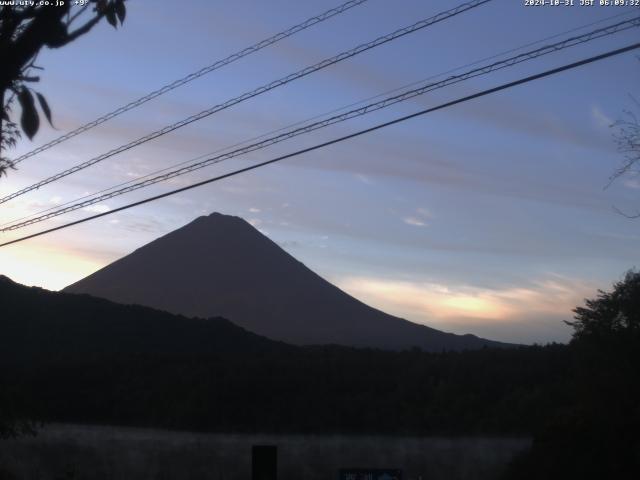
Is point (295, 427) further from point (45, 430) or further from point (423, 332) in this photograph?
point (423, 332)

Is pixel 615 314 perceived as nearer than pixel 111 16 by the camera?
No

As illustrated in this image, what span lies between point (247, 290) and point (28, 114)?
82.4 metres

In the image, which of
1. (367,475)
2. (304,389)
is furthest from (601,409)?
(304,389)

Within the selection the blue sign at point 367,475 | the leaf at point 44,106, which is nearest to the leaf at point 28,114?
the leaf at point 44,106

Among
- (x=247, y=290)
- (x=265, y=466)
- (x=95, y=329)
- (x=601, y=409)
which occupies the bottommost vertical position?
(x=265, y=466)

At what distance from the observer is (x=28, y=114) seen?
664 centimetres

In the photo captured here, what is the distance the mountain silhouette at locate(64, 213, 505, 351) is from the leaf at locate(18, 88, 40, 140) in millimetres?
69953

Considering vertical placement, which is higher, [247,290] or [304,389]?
[247,290]

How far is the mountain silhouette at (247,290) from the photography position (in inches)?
3211

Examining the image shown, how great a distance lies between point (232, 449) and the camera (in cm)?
2769

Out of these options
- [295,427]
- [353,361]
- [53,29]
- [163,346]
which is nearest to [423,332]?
[163,346]

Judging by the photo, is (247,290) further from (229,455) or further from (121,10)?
(121,10)

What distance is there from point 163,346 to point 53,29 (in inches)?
1977

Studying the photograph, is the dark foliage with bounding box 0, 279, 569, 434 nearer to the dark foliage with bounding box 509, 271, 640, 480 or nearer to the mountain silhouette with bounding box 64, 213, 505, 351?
the dark foliage with bounding box 509, 271, 640, 480
